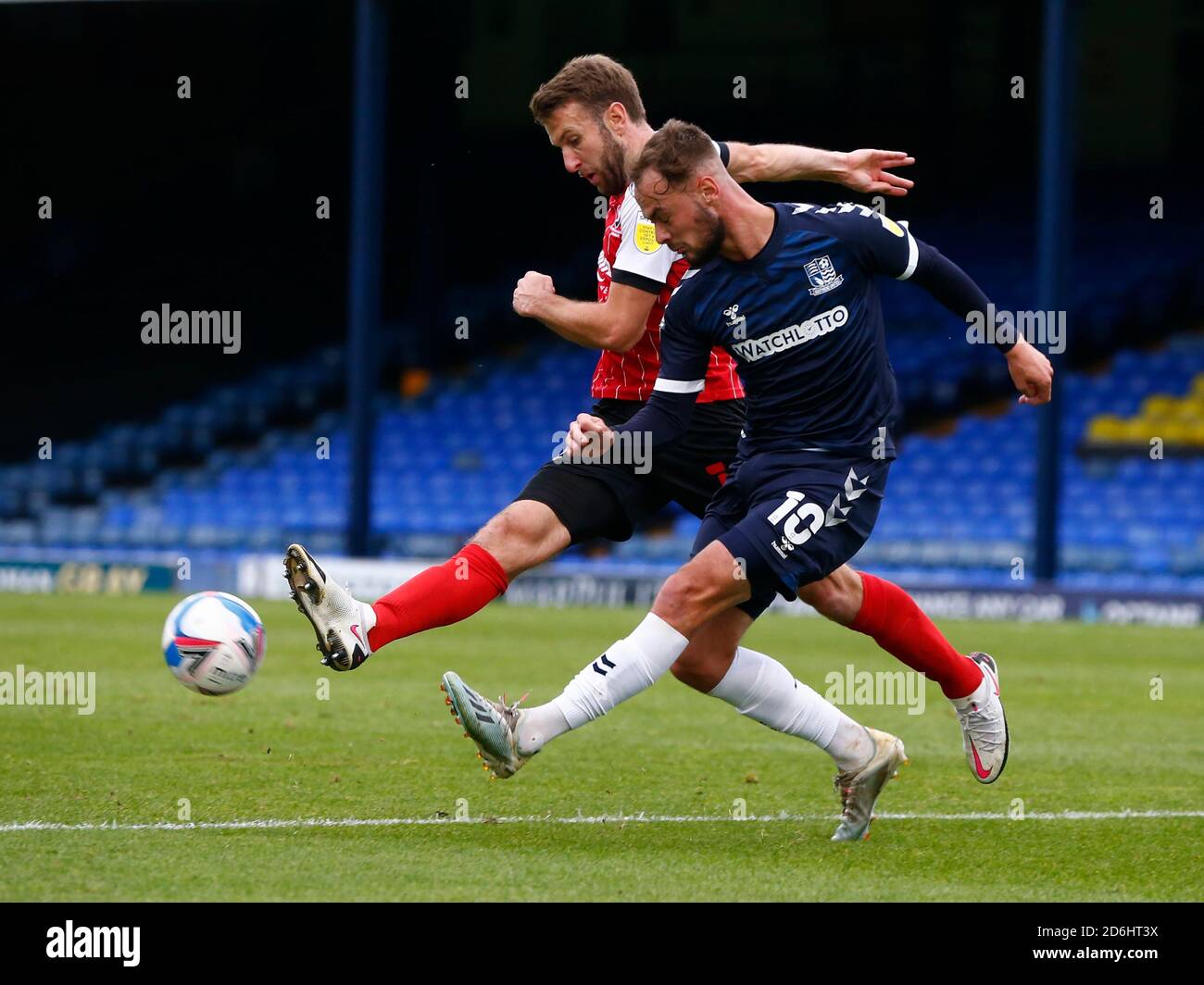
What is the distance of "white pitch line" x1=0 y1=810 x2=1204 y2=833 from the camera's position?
5.48 meters

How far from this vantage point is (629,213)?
5785 mm

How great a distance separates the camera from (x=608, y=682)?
5.25m

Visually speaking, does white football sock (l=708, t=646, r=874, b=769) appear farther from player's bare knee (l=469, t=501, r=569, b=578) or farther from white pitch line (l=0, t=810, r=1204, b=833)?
player's bare knee (l=469, t=501, r=569, b=578)

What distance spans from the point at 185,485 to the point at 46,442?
1887 mm

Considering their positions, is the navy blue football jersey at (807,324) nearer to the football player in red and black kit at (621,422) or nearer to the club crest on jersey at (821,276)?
the club crest on jersey at (821,276)

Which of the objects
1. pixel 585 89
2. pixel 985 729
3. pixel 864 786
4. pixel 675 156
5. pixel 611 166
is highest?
pixel 585 89

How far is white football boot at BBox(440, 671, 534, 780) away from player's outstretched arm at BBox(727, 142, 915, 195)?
195cm

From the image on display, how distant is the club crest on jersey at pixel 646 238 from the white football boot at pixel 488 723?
1.54m

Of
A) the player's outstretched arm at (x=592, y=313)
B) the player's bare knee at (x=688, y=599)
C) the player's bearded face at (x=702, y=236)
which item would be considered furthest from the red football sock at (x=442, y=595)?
the player's bearded face at (x=702, y=236)

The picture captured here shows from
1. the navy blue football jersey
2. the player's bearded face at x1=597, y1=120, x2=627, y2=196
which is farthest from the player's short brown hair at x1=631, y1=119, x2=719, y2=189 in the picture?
the player's bearded face at x1=597, y1=120, x2=627, y2=196

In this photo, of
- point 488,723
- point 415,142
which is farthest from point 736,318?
point 415,142

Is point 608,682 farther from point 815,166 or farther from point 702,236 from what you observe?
point 815,166

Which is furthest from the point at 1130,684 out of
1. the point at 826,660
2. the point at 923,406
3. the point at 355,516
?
the point at 923,406

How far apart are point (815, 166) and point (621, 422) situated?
3.50 ft
